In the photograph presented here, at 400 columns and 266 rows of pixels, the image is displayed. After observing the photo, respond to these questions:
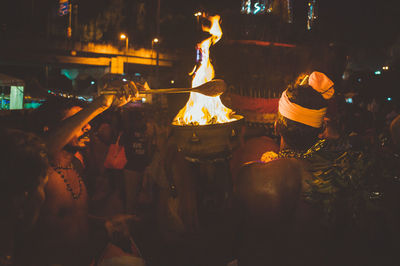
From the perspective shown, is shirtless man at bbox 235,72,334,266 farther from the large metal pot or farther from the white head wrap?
the large metal pot

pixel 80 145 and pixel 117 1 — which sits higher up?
pixel 117 1

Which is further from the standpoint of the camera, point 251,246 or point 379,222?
point 251,246

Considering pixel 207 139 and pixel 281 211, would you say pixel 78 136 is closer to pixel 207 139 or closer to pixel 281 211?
pixel 207 139

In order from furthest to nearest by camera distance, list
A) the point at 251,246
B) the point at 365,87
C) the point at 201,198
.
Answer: the point at 365,87 → the point at 201,198 → the point at 251,246

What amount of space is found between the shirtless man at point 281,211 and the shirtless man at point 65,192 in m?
1.38

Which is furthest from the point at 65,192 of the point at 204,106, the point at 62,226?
the point at 204,106

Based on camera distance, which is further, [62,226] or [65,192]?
[65,192]

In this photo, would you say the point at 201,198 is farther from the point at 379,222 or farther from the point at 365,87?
the point at 365,87

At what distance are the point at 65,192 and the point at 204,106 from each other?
187 cm

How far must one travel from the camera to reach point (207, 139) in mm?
2930

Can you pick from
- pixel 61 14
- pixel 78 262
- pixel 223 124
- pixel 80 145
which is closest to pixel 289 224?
pixel 223 124

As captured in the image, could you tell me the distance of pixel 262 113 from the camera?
7531 mm

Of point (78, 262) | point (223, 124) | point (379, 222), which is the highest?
point (223, 124)

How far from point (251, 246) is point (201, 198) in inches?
164
